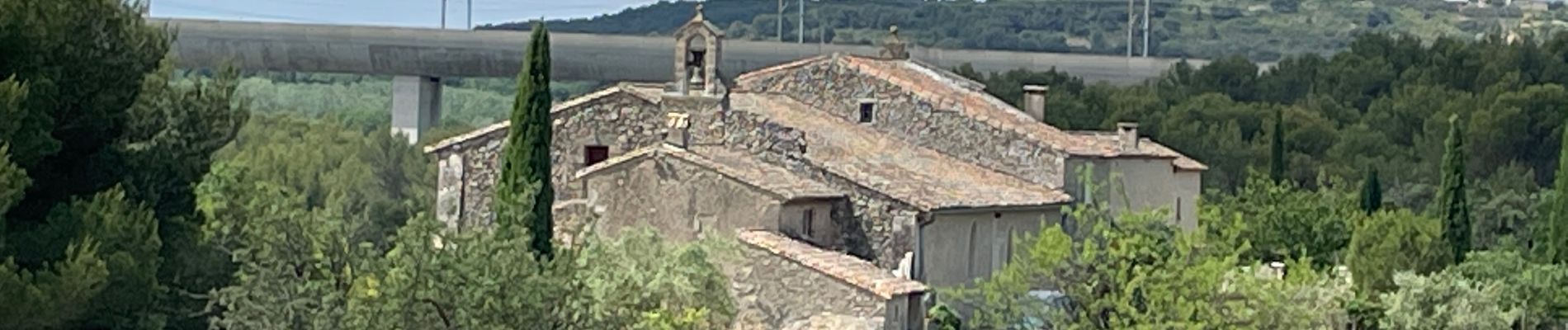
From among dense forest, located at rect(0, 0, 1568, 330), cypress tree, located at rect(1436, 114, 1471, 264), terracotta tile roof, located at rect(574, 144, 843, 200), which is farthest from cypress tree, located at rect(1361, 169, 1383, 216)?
terracotta tile roof, located at rect(574, 144, 843, 200)

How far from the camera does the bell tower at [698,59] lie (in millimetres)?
36344

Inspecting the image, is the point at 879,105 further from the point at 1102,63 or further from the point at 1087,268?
the point at 1102,63

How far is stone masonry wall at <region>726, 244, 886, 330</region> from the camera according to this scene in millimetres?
30531

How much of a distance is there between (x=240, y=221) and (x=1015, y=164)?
1419 centimetres

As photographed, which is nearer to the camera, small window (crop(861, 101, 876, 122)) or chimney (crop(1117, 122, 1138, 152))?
small window (crop(861, 101, 876, 122))

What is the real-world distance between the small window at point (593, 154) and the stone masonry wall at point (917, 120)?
543 centimetres

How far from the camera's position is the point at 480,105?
313 feet

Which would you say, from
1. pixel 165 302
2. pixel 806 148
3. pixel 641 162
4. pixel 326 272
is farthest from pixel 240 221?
pixel 806 148

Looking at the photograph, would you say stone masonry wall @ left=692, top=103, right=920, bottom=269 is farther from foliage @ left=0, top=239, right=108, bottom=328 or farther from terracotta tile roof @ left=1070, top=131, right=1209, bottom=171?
foliage @ left=0, top=239, right=108, bottom=328

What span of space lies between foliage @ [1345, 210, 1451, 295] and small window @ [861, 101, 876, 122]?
597 centimetres

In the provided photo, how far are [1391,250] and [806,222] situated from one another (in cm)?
1106

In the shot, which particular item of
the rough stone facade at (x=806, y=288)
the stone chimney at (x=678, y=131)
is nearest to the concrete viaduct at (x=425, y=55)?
the stone chimney at (x=678, y=131)

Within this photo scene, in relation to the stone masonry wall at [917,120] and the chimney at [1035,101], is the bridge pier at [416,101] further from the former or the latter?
the stone masonry wall at [917,120]

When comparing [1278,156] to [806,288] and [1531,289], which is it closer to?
[1531,289]
